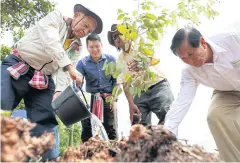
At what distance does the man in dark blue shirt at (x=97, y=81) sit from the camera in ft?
8.90

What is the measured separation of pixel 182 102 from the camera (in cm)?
197

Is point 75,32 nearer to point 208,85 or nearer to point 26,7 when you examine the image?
point 208,85

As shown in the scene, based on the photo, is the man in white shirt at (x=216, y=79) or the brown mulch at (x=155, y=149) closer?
the brown mulch at (x=155, y=149)

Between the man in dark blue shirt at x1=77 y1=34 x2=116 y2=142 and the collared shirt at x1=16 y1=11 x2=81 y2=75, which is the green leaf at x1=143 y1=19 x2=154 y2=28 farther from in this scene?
the man in dark blue shirt at x1=77 y1=34 x2=116 y2=142

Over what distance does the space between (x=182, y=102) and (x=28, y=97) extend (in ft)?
2.91

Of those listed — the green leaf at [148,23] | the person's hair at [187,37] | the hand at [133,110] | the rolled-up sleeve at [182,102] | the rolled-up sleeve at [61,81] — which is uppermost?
the green leaf at [148,23]

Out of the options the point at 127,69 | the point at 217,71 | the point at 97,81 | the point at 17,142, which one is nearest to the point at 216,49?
the point at 217,71

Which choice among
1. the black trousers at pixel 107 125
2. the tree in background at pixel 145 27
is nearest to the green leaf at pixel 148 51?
the tree in background at pixel 145 27

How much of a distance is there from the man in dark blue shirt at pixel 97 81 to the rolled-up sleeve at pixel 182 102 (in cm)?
73

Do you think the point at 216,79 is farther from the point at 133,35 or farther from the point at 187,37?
the point at 133,35

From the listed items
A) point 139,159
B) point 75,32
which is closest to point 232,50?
point 75,32

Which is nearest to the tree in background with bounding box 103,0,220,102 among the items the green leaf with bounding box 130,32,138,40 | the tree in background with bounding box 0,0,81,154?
the green leaf with bounding box 130,32,138,40

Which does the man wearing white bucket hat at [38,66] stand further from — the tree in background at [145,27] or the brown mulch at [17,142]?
the brown mulch at [17,142]

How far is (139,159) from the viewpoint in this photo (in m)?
0.92
